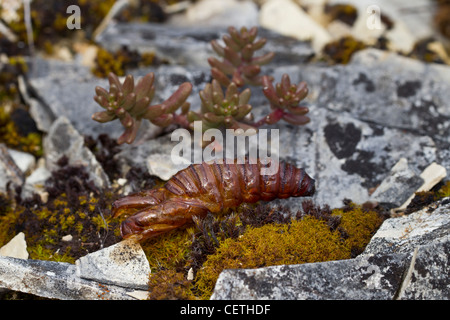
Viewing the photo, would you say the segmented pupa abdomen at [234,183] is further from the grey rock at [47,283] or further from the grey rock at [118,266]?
the grey rock at [47,283]

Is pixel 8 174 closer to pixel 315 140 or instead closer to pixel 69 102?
pixel 69 102

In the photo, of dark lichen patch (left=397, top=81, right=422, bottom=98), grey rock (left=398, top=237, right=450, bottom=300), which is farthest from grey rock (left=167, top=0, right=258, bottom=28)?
grey rock (left=398, top=237, right=450, bottom=300)

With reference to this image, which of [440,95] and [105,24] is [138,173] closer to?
[105,24]

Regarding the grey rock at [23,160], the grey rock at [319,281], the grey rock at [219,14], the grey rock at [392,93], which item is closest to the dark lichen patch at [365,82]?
the grey rock at [392,93]

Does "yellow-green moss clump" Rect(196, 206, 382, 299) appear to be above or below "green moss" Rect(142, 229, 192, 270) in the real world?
above

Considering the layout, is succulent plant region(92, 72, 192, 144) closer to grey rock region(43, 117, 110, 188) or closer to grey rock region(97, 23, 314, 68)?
grey rock region(43, 117, 110, 188)

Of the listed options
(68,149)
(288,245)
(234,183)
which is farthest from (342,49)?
(68,149)

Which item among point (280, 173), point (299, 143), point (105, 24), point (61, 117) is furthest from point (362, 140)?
point (105, 24)
